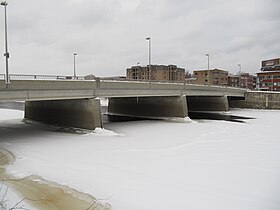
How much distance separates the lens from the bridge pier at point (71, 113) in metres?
23.0

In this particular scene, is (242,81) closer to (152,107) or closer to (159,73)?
(159,73)

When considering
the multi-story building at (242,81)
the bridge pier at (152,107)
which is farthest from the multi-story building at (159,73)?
the bridge pier at (152,107)

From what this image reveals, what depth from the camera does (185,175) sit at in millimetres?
11242

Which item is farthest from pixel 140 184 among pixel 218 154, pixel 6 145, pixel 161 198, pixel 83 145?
pixel 6 145

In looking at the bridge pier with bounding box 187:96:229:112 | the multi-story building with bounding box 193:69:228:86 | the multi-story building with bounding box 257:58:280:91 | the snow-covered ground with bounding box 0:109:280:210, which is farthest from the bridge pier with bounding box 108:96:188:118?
the multi-story building with bounding box 193:69:228:86

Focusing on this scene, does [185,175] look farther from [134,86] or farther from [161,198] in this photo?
[134,86]

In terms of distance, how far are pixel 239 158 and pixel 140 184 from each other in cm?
646

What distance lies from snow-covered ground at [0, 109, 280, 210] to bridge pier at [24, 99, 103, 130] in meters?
2.18

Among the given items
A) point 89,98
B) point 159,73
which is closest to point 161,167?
point 89,98

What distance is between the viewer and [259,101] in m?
51.1

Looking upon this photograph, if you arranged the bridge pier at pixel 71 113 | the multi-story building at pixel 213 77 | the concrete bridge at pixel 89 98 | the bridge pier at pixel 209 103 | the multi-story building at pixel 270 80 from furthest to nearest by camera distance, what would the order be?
the multi-story building at pixel 213 77
the multi-story building at pixel 270 80
the bridge pier at pixel 209 103
the bridge pier at pixel 71 113
the concrete bridge at pixel 89 98

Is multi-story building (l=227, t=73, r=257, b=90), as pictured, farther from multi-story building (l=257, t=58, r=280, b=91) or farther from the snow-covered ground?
the snow-covered ground

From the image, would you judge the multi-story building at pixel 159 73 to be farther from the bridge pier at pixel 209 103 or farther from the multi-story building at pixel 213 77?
the bridge pier at pixel 209 103

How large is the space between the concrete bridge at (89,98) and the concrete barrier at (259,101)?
12471mm
